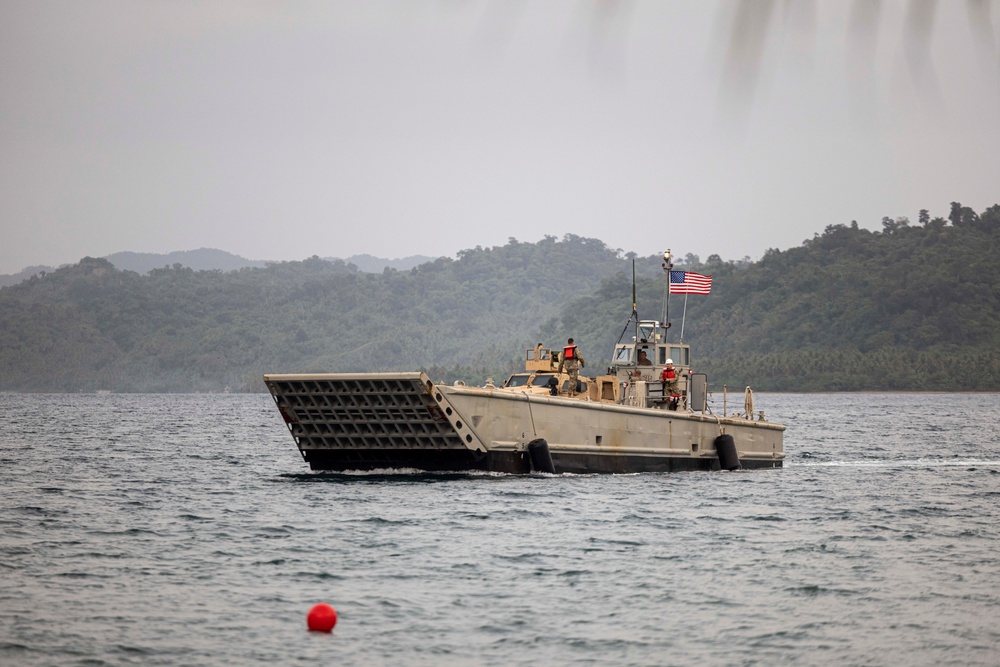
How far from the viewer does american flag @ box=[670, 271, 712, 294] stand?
3934 centimetres

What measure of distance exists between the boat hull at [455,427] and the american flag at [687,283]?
3608 millimetres

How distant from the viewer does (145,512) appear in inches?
1261

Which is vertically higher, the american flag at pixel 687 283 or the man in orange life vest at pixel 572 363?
the american flag at pixel 687 283

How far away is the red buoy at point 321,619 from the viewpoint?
60.8 ft

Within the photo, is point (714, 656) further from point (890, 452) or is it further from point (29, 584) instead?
point (890, 452)

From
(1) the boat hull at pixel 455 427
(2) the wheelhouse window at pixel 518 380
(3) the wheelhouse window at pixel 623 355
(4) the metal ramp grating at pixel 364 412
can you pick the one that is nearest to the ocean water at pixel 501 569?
(1) the boat hull at pixel 455 427

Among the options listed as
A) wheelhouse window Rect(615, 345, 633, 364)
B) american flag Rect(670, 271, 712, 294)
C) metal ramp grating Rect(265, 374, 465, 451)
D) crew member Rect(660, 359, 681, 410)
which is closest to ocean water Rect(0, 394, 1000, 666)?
metal ramp grating Rect(265, 374, 465, 451)

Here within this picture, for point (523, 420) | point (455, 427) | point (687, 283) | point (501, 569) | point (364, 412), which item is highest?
point (687, 283)

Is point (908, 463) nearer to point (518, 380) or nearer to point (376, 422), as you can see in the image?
point (518, 380)

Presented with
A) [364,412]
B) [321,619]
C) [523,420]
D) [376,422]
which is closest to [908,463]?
[523,420]

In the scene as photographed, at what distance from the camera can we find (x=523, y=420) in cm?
3419

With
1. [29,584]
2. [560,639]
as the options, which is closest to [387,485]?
[29,584]

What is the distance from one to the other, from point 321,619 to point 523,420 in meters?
16.0

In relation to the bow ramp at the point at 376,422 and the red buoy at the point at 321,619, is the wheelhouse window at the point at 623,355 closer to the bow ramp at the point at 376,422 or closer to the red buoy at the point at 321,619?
the bow ramp at the point at 376,422
